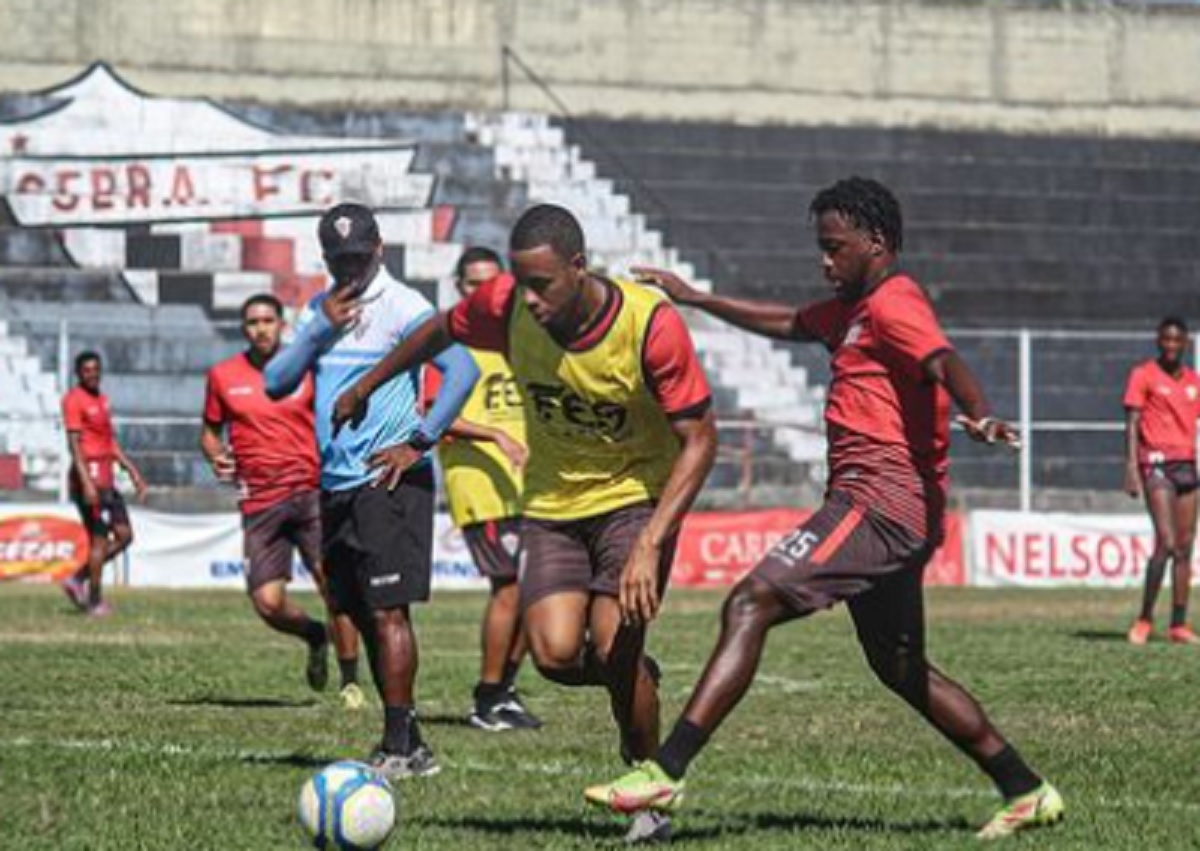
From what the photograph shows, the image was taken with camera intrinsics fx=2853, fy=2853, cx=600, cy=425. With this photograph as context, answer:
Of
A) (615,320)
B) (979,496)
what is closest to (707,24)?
(979,496)

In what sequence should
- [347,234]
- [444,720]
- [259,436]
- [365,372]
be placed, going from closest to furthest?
[347,234], [365,372], [444,720], [259,436]

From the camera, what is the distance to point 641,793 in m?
8.53

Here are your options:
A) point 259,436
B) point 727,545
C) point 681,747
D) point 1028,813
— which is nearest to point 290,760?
point 681,747

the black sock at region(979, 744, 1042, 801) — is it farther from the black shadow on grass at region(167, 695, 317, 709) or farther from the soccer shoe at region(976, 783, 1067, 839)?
the black shadow on grass at region(167, 695, 317, 709)

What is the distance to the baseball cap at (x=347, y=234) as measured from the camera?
1088 centimetres

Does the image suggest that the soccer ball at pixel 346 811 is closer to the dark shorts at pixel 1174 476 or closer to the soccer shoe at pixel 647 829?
the soccer shoe at pixel 647 829

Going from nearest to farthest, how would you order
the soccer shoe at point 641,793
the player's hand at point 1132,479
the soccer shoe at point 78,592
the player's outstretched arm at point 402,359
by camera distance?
the soccer shoe at point 641,793 → the player's outstretched arm at point 402,359 → the player's hand at point 1132,479 → the soccer shoe at point 78,592

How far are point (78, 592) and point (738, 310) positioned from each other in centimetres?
1529

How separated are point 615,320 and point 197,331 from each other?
84.3ft

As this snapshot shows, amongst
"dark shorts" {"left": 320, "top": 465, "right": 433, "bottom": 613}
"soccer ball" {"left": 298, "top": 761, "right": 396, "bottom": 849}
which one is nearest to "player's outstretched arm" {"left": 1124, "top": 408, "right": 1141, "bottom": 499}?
"dark shorts" {"left": 320, "top": 465, "right": 433, "bottom": 613}

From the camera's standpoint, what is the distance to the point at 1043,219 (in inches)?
1620

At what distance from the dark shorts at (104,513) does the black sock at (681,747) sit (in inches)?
657

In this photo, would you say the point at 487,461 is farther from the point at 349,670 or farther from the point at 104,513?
the point at 104,513

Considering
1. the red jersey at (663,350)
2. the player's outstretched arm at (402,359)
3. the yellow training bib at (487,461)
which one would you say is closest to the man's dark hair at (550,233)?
the red jersey at (663,350)
